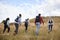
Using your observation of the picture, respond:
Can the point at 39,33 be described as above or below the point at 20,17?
below

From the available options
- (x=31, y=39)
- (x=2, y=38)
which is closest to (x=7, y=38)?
(x=2, y=38)

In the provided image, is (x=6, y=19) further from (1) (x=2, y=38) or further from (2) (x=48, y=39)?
(2) (x=48, y=39)

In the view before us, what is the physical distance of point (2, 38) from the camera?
16.5 metres

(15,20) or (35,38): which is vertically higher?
(15,20)

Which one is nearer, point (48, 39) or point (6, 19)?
point (48, 39)

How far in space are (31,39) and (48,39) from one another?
113cm

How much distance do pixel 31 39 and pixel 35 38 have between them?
21.5 inches

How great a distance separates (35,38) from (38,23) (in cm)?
136

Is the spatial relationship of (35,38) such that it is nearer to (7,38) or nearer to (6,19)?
(7,38)

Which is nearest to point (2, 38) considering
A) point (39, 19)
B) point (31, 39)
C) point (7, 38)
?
point (7, 38)

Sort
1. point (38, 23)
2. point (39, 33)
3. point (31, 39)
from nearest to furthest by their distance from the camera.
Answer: point (31, 39), point (38, 23), point (39, 33)

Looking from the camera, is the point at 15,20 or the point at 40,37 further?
the point at 15,20

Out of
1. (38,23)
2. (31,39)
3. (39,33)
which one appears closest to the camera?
(31,39)

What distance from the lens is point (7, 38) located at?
16.6 metres
